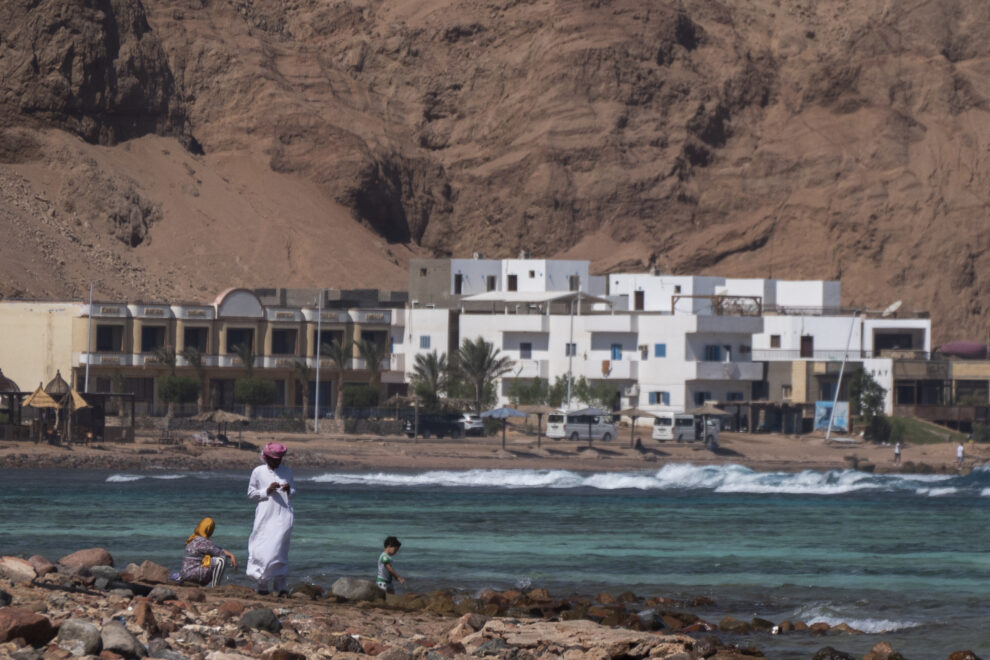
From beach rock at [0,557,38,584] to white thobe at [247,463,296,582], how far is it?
2.24m

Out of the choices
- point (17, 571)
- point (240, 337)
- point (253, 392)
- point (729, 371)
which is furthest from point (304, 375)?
point (17, 571)

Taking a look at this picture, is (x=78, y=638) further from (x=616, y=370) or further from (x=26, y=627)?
(x=616, y=370)

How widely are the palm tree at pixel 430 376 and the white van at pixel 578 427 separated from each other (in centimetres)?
495

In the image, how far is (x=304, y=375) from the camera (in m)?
74.0

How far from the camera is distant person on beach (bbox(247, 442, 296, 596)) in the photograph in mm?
18203

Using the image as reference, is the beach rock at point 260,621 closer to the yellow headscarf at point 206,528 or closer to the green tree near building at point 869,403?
the yellow headscarf at point 206,528

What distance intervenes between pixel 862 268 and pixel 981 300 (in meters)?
8.01

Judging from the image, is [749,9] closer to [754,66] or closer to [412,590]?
[754,66]

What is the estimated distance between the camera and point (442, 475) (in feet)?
192

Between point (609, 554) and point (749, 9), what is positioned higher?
point (749, 9)

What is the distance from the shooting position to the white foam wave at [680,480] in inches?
2245

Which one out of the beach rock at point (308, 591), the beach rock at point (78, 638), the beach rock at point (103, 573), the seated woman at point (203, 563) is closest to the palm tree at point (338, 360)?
the beach rock at point (308, 591)

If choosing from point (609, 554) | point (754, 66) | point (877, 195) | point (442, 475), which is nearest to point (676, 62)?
point (754, 66)

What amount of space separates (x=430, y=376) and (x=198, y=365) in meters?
9.49
